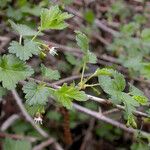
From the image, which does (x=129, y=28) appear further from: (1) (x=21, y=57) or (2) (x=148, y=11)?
(1) (x=21, y=57)

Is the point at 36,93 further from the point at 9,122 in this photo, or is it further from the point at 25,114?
the point at 9,122

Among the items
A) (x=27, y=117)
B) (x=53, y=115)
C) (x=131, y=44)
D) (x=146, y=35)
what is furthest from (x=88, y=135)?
(x=146, y=35)

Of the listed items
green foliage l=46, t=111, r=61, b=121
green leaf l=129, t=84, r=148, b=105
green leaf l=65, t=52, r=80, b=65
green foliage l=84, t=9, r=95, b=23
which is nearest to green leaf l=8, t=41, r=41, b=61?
green leaf l=129, t=84, r=148, b=105

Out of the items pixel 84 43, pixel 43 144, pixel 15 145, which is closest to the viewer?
pixel 84 43

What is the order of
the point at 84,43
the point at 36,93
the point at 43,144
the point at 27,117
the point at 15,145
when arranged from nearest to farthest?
1. the point at 36,93
2. the point at 84,43
3. the point at 15,145
4. the point at 27,117
5. the point at 43,144

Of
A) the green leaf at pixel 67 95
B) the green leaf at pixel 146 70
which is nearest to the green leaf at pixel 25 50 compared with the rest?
the green leaf at pixel 67 95

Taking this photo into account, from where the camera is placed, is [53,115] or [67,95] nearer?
[67,95]

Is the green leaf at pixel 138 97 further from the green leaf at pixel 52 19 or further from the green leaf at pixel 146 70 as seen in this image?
the green leaf at pixel 146 70

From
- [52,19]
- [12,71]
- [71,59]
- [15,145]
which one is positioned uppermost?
[52,19]
